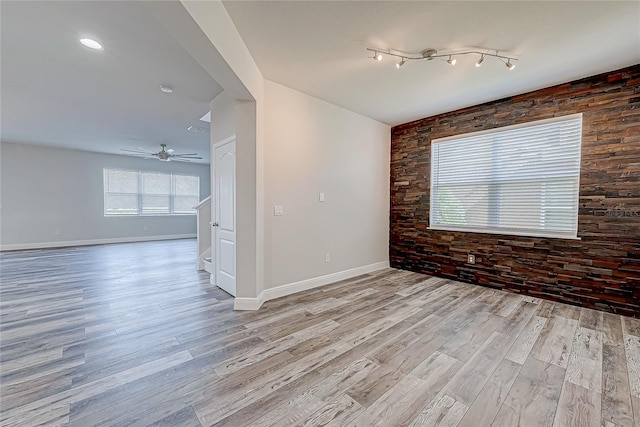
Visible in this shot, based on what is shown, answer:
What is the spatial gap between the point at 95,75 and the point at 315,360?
3928 mm

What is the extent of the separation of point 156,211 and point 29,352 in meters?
7.35

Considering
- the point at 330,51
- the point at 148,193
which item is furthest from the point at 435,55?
the point at 148,193

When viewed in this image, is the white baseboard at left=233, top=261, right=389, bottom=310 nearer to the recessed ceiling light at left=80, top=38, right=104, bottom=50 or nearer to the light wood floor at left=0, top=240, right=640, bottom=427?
the light wood floor at left=0, top=240, right=640, bottom=427

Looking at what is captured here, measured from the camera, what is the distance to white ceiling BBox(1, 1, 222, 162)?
2059 millimetres

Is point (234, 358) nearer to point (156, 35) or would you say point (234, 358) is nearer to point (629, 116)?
point (156, 35)

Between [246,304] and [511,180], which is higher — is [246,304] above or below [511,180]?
below

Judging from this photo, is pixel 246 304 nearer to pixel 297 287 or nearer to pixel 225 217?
pixel 297 287

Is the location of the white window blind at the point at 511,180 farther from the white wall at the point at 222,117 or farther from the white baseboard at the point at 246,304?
the white wall at the point at 222,117

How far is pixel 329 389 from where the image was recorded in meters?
1.64

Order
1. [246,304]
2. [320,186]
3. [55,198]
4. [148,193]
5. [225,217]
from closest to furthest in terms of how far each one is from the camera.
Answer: [246,304]
[225,217]
[320,186]
[55,198]
[148,193]

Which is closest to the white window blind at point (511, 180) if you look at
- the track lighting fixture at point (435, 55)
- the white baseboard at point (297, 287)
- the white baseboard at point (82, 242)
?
the track lighting fixture at point (435, 55)

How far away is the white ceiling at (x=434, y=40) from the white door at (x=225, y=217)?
1.22 meters

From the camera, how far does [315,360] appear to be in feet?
6.38

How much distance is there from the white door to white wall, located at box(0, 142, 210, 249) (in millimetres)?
6144
